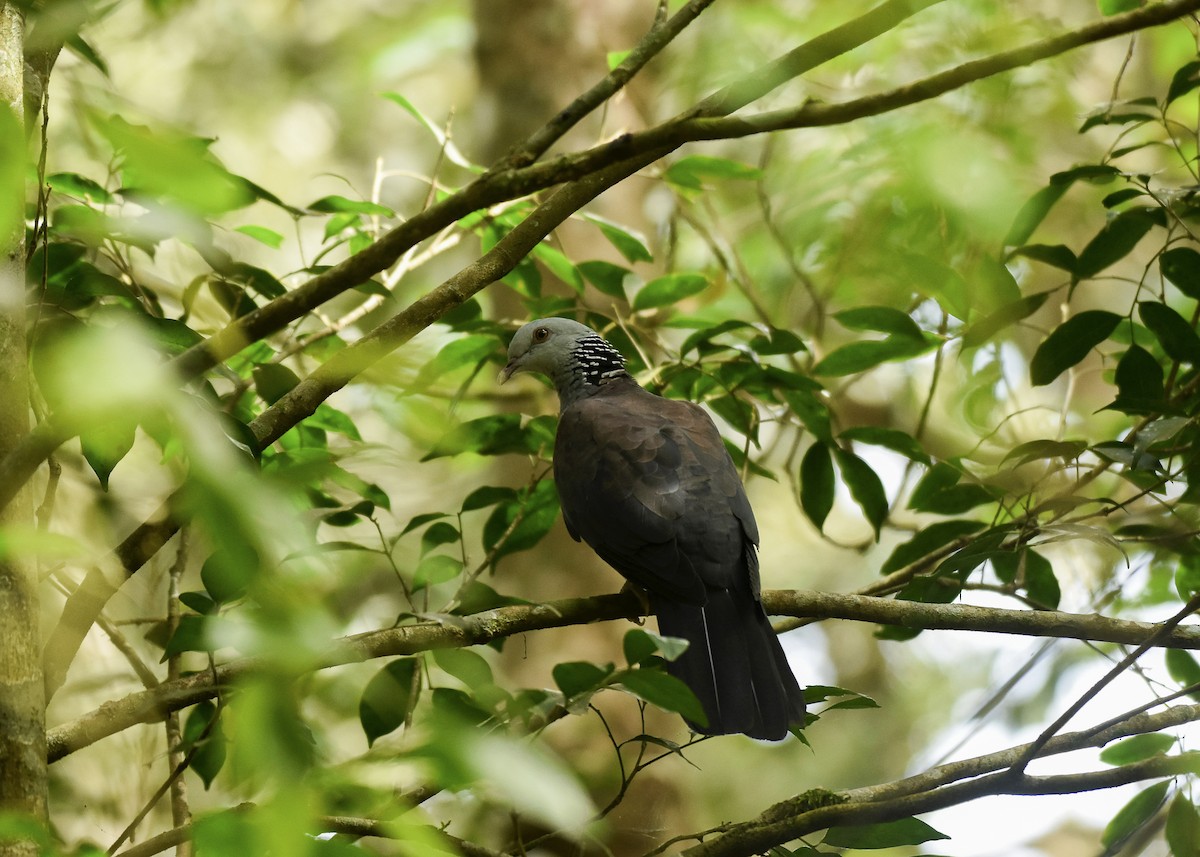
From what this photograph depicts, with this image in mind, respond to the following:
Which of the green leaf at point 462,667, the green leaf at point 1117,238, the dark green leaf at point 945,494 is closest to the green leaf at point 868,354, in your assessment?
the dark green leaf at point 945,494

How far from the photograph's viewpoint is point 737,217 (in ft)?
22.2

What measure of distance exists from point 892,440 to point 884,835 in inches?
43.3

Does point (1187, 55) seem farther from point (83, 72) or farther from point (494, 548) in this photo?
point (83, 72)

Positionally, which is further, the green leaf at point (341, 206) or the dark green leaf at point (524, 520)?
the dark green leaf at point (524, 520)

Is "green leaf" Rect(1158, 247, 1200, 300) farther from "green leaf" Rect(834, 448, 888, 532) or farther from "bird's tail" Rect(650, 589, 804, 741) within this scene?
"bird's tail" Rect(650, 589, 804, 741)

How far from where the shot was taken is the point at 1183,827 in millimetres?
2242

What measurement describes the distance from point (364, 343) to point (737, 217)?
17.5 feet

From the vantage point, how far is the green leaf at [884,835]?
1897mm

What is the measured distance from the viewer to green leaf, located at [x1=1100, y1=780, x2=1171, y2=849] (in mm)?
2316

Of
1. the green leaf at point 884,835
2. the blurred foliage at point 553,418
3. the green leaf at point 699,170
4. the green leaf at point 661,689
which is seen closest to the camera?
the blurred foliage at point 553,418

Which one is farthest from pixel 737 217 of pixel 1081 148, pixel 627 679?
pixel 627 679

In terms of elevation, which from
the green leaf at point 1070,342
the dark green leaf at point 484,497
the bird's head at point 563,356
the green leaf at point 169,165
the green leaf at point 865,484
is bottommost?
the green leaf at point 169,165

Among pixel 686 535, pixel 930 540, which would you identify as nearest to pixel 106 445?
pixel 686 535

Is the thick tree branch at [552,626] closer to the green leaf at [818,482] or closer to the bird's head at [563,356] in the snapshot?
the green leaf at [818,482]
